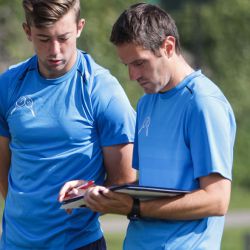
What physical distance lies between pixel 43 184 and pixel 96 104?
53cm

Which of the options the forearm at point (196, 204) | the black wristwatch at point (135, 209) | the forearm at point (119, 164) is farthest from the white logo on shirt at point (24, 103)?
the forearm at point (196, 204)

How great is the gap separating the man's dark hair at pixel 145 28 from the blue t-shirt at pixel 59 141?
2.15 feet

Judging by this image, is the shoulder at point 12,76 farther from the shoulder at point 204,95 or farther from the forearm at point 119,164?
the shoulder at point 204,95

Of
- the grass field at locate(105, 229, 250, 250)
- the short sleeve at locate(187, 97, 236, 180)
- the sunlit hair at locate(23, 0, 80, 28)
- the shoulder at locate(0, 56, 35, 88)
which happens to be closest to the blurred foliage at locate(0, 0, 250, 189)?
the grass field at locate(105, 229, 250, 250)

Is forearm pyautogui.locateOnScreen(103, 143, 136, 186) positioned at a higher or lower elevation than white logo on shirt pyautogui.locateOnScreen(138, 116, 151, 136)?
lower

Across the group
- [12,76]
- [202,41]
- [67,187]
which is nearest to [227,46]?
[202,41]

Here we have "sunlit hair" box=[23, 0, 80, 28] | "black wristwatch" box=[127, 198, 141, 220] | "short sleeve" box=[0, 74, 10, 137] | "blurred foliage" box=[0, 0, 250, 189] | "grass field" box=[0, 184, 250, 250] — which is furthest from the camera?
"grass field" box=[0, 184, 250, 250]

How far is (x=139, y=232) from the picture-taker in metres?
4.70

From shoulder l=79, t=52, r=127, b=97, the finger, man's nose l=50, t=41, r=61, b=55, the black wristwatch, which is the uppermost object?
man's nose l=50, t=41, r=61, b=55

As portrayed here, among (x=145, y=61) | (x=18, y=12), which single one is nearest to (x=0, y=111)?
(x=145, y=61)

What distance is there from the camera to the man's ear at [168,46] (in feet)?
15.2

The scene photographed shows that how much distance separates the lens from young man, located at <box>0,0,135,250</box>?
206 inches

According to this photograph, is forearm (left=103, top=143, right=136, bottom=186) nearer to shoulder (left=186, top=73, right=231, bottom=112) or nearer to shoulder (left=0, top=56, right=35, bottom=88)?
shoulder (left=0, top=56, right=35, bottom=88)

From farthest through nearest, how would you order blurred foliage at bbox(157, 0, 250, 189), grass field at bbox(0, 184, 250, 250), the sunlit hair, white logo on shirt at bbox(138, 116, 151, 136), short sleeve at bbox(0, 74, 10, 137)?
blurred foliage at bbox(157, 0, 250, 189) → grass field at bbox(0, 184, 250, 250) → short sleeve at bbox(0, 74, 10, 137) → the sunlit hair → white logo on shirt at bbox(138, 116, 151, 136)
